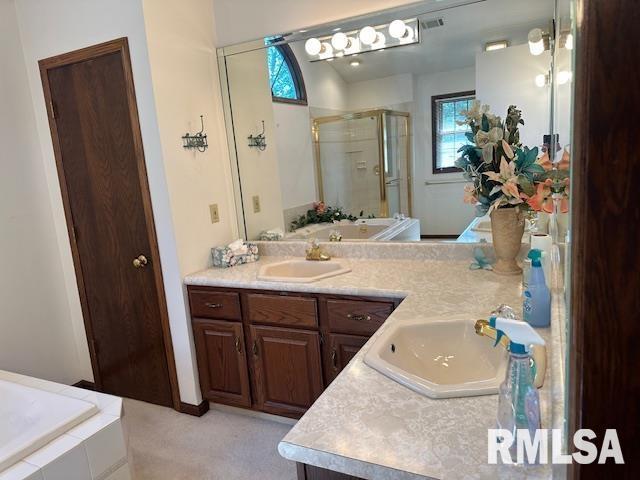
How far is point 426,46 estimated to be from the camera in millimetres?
2375

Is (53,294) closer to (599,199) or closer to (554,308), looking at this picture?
(554,308)

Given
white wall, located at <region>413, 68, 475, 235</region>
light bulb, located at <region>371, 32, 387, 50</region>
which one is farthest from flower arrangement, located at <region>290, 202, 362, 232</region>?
light bulb, located at <region>371, 32, 387, 50</region>

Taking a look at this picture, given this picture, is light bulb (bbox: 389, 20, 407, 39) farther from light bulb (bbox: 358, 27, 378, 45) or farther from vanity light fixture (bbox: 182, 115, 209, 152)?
vanity light fixture (bbox: 182, 115, 209, 152)

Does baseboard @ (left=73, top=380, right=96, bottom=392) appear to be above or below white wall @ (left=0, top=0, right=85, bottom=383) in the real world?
below

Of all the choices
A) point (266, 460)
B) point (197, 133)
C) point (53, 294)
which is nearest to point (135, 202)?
point (197, 133)

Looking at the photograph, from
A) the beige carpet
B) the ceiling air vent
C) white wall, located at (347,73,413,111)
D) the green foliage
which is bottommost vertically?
the beige carpet

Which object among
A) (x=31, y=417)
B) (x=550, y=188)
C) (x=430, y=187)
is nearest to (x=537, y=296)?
(x=550, y=188)

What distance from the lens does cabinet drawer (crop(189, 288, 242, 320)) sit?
2.45m

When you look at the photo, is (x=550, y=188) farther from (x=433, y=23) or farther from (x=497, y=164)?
(x=433, y=23)

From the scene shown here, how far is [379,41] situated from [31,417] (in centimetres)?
247

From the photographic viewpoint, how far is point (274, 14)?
103 inches

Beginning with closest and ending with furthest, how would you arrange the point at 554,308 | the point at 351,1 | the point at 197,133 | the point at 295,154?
the point at 554,308 → the point at 351,1 → the point at 197,133 → the point at 295,154

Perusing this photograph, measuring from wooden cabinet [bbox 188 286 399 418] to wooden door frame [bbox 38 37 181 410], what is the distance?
0.67 feet

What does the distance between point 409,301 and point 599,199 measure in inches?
53.4
